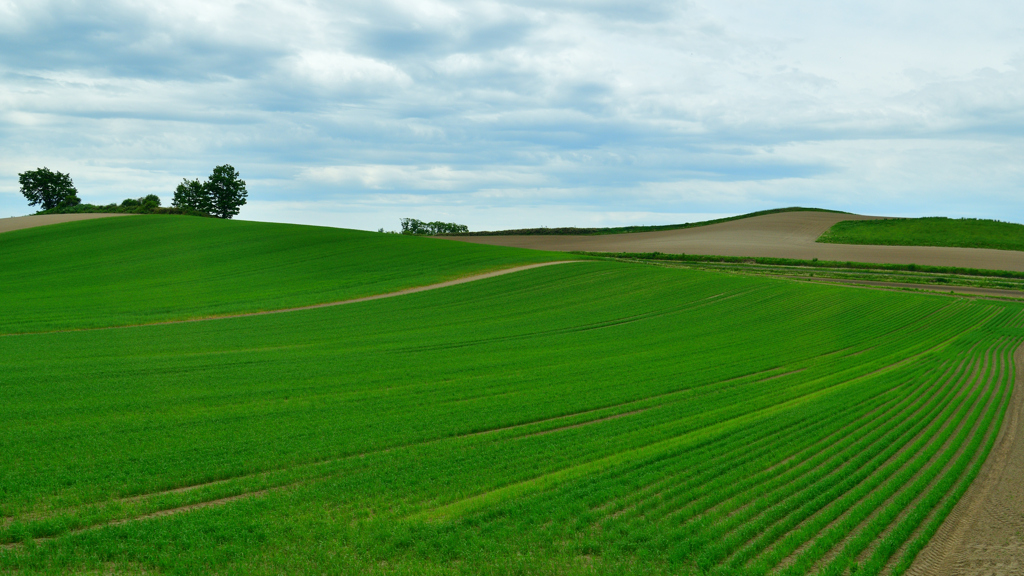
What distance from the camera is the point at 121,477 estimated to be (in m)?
10.5

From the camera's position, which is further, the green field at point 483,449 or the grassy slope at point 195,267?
the grassy slope at point 195,267

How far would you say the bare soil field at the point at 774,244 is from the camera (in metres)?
61.0

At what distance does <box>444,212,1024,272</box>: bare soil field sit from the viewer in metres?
61.0

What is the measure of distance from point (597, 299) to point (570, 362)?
15.8 meters

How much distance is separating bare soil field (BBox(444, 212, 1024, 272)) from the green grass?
340 centimetres

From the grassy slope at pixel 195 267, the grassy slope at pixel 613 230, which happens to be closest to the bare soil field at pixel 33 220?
the grassy slope at pixel 195 267

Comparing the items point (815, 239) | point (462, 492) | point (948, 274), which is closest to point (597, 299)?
point (462, 492)

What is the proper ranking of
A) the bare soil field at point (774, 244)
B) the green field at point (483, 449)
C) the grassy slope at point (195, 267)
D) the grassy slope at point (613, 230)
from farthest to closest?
the grassy slope at point (613, 230) → the bare soil field at point (774, 244) → the grassy slope at point (195, 267) → the green field at point (483, 449)

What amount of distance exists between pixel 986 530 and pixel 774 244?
223 feet

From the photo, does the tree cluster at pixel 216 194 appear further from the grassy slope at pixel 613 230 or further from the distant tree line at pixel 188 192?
the grassy slope at pixel 613 230

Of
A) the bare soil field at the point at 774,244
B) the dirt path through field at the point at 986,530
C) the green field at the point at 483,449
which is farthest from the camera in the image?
the bare soil field at the point at 774,244

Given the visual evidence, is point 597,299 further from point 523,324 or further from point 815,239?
point 815,239

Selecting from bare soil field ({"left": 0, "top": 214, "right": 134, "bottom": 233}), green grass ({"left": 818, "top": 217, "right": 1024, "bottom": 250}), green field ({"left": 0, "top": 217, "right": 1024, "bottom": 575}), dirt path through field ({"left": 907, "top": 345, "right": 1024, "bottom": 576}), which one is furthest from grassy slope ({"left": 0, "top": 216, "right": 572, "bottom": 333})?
green grass ({"left": 818, "top": 217, "right": 1024, "bottom": 250})

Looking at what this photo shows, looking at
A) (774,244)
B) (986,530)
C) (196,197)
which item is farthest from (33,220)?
(986,530)
